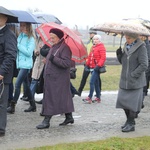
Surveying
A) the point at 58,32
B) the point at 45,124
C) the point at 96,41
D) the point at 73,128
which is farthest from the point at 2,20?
the point at 96,41

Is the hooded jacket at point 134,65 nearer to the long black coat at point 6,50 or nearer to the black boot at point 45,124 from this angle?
the black boot at point 45,124

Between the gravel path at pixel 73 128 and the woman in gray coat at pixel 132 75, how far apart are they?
0.43 m

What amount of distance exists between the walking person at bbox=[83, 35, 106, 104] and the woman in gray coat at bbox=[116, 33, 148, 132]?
2.43m

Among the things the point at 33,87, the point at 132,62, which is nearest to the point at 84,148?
the point at 132,62

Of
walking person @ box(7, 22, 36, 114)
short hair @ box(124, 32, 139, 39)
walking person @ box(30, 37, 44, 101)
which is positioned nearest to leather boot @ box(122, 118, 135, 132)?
short hair @ box(124, 32, 139, 39)

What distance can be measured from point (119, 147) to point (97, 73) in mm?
3844

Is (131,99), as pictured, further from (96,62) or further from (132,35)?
(96,62)

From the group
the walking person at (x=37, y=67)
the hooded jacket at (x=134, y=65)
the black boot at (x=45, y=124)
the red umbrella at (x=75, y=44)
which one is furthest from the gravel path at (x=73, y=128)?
the red umbrella at (x=75, y=44)

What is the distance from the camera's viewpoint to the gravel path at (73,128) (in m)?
5.71

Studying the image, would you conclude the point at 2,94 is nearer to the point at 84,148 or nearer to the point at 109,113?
the point at 84,148

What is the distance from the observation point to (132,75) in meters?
6.15

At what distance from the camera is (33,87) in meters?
8.05

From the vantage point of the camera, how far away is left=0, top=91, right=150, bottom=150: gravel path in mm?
5707

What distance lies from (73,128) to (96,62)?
2.83m
